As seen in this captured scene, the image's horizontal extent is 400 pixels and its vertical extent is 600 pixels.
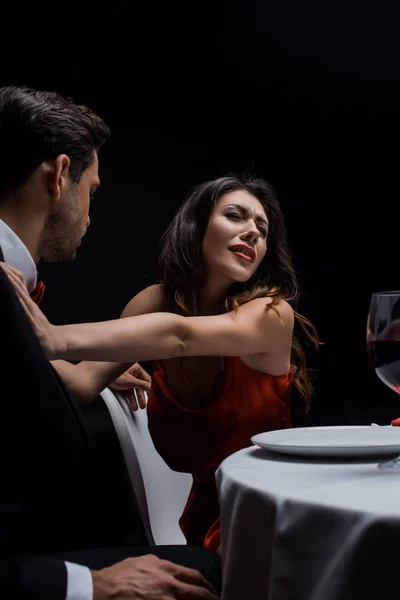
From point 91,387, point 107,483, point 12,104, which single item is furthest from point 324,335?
point 12,104

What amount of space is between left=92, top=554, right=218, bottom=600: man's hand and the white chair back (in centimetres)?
72

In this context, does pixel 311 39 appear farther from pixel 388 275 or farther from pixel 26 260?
pixel 26 260

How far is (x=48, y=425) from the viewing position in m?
0.95

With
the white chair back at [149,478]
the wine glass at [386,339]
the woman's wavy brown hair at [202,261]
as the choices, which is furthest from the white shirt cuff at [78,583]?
the woman's wavy brown hair at [202,261]

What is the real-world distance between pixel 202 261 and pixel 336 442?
1.37 meters

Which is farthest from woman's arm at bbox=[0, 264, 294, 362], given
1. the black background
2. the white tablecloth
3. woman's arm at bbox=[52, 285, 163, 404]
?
the black background

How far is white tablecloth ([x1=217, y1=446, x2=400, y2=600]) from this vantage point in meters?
0.75

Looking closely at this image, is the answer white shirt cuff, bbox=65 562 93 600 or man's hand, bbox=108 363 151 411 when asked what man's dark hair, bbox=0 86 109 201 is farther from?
white shirt cuff, bbox=65 562 93 600

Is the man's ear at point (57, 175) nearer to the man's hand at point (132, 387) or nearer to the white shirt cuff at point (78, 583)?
the man's hand at point (132, 387)

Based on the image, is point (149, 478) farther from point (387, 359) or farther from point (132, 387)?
point (387, 359)

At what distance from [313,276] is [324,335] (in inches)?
13.8

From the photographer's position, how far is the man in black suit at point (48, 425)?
95cm

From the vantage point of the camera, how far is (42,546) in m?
1.43

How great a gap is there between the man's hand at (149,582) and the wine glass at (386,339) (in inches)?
16.1
